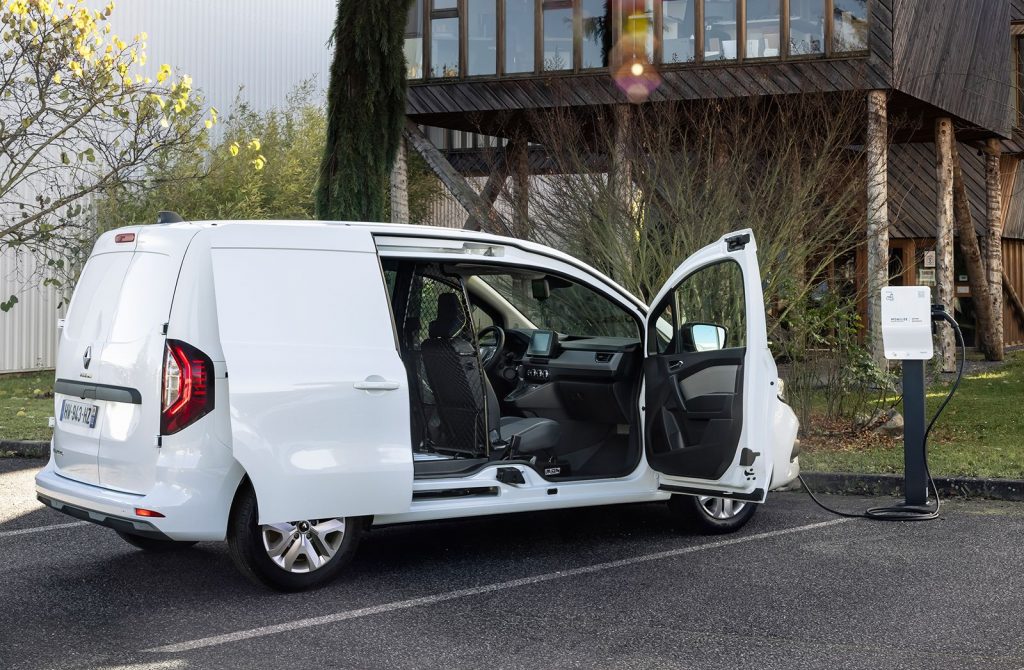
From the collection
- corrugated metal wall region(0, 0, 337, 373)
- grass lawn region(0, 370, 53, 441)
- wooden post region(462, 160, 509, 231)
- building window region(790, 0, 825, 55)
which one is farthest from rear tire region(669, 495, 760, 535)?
corrugated metal wall region(0, 0, 337, 373)

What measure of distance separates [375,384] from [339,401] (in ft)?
0.63

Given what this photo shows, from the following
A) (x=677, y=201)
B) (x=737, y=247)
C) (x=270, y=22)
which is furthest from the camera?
(x=270, y=22)

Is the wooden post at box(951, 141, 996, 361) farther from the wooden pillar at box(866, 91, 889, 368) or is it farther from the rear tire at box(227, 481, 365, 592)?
the rear tire at box(227, 481, 365, 592)

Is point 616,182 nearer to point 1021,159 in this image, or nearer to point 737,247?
point 737,247

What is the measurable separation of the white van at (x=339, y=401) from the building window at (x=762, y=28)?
11341mm

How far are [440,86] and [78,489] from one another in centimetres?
1372

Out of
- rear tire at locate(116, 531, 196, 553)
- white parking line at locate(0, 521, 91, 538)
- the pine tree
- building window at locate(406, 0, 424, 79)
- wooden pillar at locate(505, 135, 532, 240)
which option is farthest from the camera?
building window at locate(406, 0, 424, 79)

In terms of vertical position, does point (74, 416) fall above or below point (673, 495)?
above

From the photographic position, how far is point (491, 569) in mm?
6262

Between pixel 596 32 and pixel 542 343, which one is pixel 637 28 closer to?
pixel 596 32

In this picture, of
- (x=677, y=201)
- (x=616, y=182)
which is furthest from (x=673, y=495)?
(x=616, y=182)

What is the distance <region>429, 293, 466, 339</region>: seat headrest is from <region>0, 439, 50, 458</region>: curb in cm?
537

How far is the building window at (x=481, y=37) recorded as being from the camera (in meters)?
18.5

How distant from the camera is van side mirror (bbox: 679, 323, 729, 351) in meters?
6.58
